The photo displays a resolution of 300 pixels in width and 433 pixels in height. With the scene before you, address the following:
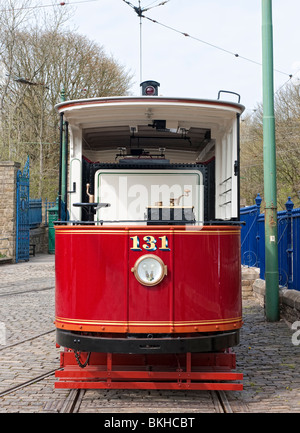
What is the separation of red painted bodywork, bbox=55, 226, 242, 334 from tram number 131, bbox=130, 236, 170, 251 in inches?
1.0

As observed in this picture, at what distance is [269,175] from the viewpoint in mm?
10258

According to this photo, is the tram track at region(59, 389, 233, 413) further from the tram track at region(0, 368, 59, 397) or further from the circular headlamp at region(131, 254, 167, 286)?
the circular headlamp at region(131, 254, 167, 286)

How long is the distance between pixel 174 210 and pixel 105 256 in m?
A: 1.22

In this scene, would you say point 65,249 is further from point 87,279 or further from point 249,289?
point 249,289

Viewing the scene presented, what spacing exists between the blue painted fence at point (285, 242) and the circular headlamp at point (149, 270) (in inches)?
185

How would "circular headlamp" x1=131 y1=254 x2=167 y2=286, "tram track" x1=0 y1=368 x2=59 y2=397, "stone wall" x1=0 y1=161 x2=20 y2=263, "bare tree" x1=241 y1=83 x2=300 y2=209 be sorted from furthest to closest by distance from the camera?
1. "bare tree" x1=241 y1=83 x2=300 y2=209
2. "stone wall" x1=0 y1=161 x2=20 y2=263
3. "tram track" x1=0 y1=368 x2=59 y2=397
4. "circular headlamp" x1=131 y1=254 x2=167 y2=286

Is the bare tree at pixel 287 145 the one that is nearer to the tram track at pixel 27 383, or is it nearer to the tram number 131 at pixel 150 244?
the tram track at pixel 27 383

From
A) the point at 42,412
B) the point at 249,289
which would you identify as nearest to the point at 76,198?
the point at 42,412

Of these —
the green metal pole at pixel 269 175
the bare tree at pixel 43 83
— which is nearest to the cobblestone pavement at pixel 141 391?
the green metal pole at pixel 269 175

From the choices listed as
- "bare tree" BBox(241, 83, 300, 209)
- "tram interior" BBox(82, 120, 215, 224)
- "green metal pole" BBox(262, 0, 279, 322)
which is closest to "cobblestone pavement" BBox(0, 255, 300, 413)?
"green metal pole" BBox(262, 0, 279, 322)

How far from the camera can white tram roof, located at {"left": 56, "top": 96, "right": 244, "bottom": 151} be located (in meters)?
6.01

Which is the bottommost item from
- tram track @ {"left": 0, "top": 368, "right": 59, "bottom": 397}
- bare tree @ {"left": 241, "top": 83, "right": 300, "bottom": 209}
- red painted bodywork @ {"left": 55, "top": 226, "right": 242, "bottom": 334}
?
tram track @ {"left": 0, "top": 368, "right": 59, "bottom": 397}

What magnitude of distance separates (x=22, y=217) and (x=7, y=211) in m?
1.03

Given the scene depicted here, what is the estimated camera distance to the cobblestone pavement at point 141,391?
5.62 m
